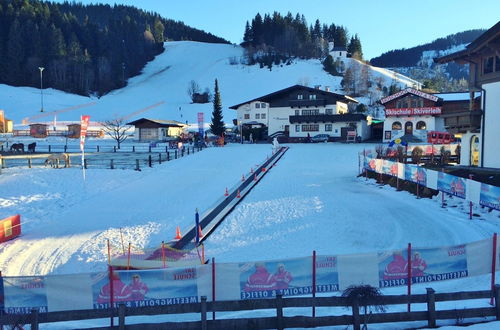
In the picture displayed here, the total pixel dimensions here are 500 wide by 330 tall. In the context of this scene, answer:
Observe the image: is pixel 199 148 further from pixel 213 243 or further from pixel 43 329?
pixel 43 329

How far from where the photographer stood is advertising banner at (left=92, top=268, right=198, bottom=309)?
26.6 ft

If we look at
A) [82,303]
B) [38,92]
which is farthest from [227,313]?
[38,92]

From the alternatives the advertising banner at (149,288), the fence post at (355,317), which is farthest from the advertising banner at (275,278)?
the fence post at (355,317)

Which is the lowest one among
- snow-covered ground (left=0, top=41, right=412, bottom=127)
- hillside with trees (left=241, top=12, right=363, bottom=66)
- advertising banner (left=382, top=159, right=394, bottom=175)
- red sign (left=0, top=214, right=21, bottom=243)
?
red sign (left=0, top=214, right=21, bottom=243)

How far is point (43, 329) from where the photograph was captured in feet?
27.2

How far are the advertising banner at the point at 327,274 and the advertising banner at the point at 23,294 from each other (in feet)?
17.5

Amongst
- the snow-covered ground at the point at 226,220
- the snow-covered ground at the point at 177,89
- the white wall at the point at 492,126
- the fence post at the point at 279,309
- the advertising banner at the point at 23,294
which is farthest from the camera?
the snow-covered ground at the point at 177,89

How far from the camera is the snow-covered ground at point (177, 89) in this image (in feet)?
336

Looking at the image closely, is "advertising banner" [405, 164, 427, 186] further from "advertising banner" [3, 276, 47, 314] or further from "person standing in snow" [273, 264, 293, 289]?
"advertising banner" [3, 276, 47, 314]

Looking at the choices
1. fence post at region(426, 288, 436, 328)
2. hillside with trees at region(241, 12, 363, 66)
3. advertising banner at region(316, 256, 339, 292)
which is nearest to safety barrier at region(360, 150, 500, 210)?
fence post at region(426, 288, 436, 328)

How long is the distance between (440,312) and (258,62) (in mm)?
142430

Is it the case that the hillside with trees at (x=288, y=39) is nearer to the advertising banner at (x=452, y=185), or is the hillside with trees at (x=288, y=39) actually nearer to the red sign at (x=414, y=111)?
the red sign at (x=414, y=111)

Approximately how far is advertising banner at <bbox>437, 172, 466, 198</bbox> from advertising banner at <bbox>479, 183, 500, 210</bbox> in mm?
1223

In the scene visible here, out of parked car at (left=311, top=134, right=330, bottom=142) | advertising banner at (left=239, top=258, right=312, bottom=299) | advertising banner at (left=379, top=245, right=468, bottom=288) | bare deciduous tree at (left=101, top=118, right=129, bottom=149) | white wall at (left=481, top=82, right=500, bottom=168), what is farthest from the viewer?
parked car at (left=311, top=134, right=330, bottom=142)
